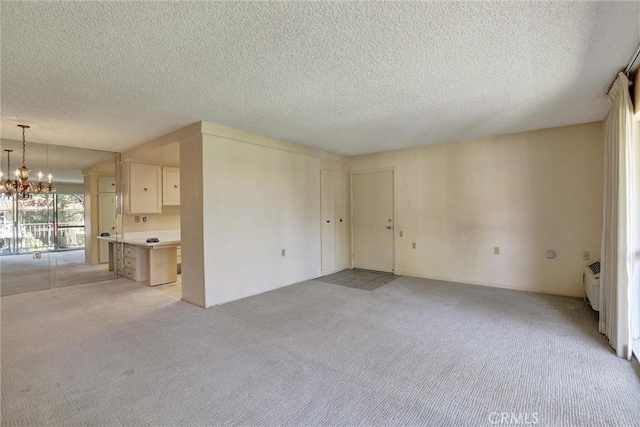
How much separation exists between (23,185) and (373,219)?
19.6ft

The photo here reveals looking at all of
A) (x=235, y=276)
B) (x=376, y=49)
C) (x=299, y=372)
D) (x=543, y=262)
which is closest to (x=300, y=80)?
(x=376, y=49)

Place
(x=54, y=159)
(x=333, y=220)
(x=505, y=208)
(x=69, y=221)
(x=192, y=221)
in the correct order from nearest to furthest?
(x=192, y=221) → (x=505, y=208) → (x=54, y=159) → (x=69, y=221) → (x=333, y=220)

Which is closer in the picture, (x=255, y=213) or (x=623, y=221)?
(x=623, y=221)

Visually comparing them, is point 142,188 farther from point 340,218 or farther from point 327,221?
point 340,218

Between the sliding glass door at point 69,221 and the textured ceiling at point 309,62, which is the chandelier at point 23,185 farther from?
the textured ceiling at point 309,62

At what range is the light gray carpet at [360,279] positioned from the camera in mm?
5005

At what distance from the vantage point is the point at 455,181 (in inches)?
203

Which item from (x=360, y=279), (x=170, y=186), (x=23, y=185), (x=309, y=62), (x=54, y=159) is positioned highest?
(x=309, y=62)

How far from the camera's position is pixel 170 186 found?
21.0ft

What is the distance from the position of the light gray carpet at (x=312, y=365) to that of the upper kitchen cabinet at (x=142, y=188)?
2.30m

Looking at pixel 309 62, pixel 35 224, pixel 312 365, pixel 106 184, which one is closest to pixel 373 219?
pixel 312 365

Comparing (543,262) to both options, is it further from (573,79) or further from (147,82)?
(147,82)

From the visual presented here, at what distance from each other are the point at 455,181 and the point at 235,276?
396 centimetres

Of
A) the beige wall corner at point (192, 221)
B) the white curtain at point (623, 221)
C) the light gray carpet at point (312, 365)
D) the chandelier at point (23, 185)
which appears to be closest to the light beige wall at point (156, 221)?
the chandelier at point (23, 185)
